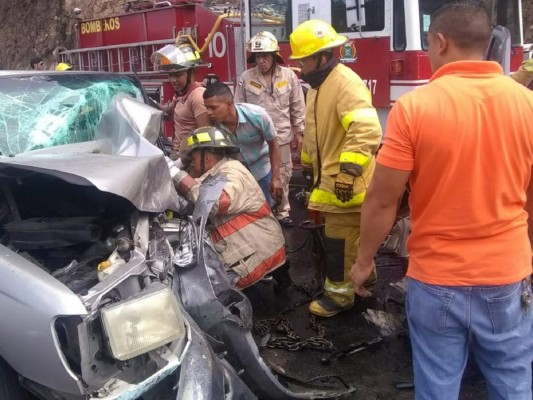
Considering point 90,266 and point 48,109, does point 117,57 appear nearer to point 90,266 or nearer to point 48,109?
point 48,109

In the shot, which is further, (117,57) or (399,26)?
(117,57)

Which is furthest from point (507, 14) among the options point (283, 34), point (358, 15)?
point (283, 34)

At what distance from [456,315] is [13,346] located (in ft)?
5.00

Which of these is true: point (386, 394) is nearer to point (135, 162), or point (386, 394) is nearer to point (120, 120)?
point (135, 162)

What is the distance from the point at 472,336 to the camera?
1.99m

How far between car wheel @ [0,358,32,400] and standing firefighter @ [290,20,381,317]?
1.97 m

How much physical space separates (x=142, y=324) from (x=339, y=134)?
2.05 m

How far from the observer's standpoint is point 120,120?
3029 mm

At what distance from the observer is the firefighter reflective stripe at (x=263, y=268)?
138 inches

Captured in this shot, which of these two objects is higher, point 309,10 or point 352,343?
point 309,10

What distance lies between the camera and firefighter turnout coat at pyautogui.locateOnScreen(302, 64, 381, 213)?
3367 mm

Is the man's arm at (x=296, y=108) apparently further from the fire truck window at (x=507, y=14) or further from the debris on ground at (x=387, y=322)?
the debris on ground at (x=387, y=322)

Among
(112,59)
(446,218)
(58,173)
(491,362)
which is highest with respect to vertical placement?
(112,59)

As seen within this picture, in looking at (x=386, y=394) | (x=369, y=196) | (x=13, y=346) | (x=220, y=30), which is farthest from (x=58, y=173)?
(x=220, y=30)
